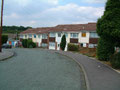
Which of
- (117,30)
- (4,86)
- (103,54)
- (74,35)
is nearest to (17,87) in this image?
(4,86)

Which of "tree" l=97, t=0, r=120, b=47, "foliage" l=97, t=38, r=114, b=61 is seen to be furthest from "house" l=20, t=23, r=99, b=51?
"tree" l=97, t=0, r=120, b=47

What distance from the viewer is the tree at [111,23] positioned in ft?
32.8

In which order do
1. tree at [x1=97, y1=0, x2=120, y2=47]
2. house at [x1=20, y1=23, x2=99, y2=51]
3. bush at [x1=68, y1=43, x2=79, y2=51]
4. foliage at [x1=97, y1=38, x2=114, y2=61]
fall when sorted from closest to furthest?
1. tree at [x1=97, y1=0, x2=120, y2=47]
2. foliage at [x1=97, y1=38, x2=114, y2=61]
3. bush at [x1=68, y1=43, x2=79, y2=51]
4. house at [x1=20, y1=23, x2=99, y2=51]

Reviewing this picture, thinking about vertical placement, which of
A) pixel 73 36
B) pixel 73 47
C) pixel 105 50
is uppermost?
pixel 73 36

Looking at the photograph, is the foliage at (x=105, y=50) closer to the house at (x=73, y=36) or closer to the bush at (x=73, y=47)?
A: the bush at (x=73, y=47)

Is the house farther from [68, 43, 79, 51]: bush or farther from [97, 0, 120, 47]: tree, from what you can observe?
[97, 0, 120, 47]: tree

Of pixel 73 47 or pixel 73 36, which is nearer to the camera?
pixel 73 47

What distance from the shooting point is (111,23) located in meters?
10.1

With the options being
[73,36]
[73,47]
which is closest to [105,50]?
[73,47]

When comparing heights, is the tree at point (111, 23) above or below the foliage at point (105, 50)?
above

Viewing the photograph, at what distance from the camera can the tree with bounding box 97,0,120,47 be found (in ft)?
32.8

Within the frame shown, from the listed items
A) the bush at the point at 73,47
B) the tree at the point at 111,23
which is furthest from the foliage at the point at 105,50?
the bush at the point at 73,47

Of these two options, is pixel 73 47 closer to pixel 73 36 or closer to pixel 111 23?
pixel 73 36

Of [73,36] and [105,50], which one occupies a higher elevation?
[73,36]
